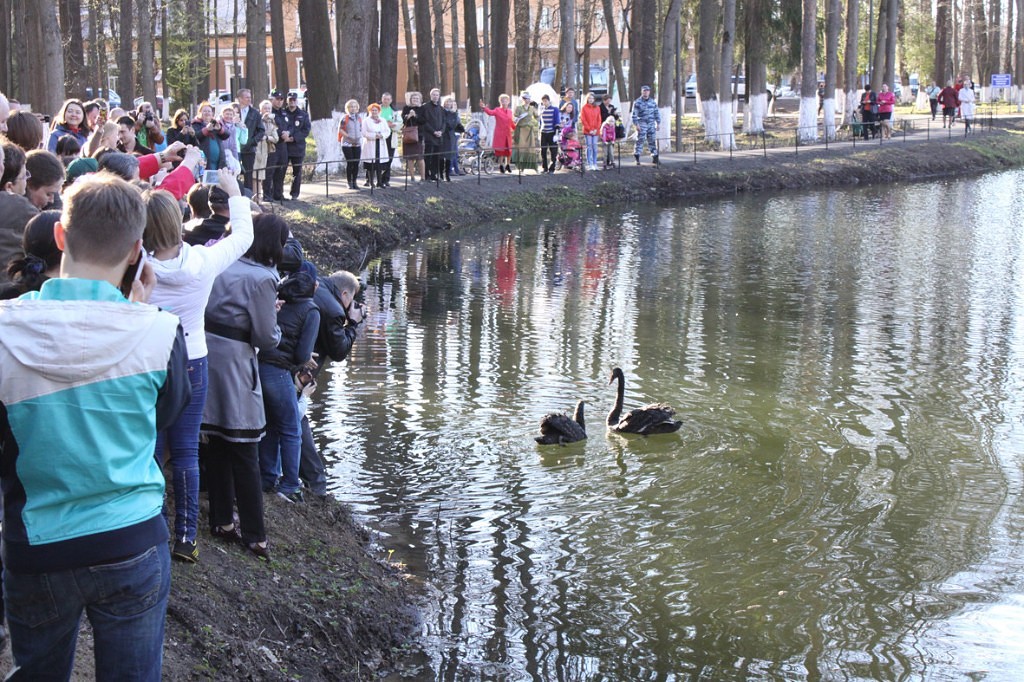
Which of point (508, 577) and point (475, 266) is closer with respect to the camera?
point (508, 577)

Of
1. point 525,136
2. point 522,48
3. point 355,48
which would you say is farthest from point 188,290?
point 522,48

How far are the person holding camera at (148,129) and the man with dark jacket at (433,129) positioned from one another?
34.8 feet

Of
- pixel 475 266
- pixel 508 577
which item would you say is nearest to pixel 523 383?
pixel 508 577

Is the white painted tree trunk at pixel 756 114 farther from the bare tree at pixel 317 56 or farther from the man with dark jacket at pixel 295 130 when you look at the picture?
the man with dark jacket at pixel 295 130

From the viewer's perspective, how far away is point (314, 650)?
6016 millimetres

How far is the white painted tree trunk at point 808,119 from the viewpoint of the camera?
127 ft

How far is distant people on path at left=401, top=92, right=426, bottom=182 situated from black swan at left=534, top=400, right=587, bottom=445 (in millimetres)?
14902

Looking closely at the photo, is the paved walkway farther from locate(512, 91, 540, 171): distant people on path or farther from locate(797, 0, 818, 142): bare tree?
locate(797, 0, 818, 142): bare tree

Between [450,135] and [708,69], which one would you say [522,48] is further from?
[450,135]

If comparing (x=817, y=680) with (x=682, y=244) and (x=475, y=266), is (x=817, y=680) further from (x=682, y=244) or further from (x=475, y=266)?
(x=682, y=244)

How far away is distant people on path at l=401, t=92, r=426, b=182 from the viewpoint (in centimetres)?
2458

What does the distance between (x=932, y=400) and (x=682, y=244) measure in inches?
433

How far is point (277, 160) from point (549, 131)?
956 cm

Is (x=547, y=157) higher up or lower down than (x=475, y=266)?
higher up
